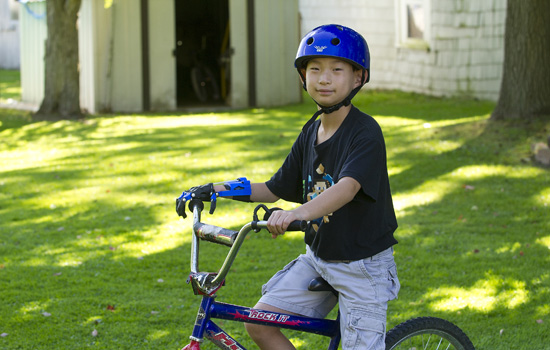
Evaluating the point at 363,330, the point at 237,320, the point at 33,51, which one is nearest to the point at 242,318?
the point at 237,320

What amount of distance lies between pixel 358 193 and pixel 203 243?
161 inches

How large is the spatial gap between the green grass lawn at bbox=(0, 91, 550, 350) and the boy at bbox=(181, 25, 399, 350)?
1581 mm

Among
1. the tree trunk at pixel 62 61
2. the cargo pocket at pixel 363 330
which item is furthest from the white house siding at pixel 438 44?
the cargo pocket at pixel 363 330

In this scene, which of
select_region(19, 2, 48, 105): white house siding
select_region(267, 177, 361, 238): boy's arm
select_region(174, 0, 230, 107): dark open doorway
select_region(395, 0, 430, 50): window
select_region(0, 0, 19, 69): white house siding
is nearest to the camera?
select_region(267, 177, 361, 238): boy's arm

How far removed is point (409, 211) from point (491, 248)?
1395 millimetres

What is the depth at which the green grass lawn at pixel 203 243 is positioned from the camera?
513cm

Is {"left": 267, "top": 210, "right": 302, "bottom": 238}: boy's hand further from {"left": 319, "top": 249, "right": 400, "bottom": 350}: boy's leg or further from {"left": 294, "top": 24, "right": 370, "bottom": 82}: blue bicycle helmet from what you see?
{"left": 294, "top": 24, "right": 370, "bottom": 82}: blue bicycle helmet

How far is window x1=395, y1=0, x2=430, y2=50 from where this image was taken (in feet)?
58.4

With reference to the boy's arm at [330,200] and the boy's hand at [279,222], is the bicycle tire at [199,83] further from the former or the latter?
the boy's hand at [279,222]

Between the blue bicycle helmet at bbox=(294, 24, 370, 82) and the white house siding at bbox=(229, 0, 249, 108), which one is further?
the white house siding at bbox=(229, 0, 249, 108)

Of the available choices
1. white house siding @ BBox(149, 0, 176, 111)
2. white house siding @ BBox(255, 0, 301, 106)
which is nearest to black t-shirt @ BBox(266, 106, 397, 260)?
white house siding @ BBox(149, 0, 176, 111)

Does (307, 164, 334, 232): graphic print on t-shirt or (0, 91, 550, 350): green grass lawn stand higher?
(307, 164, 334, 232): graphic print on t-shirt

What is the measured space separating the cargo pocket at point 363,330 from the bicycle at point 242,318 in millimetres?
158

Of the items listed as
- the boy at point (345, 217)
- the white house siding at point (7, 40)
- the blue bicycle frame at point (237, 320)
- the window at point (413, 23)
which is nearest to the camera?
the blue bicycle frame at point (237, 320)
